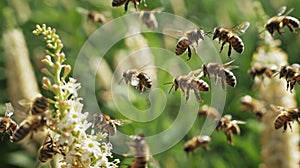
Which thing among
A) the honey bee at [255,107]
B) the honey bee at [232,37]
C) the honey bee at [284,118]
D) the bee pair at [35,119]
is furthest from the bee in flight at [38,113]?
the honey bee at [255,107]

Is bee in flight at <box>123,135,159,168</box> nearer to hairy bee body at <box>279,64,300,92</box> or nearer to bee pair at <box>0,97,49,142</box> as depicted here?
bee pair at <box>0,97,49,142</box>

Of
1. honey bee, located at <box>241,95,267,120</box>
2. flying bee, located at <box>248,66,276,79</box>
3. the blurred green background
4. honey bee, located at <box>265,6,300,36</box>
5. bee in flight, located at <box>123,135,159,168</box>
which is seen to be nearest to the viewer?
bee in flight, located at <box>123,135,159,168</box>

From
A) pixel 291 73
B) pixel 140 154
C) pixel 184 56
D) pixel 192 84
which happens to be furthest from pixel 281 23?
pixel 184 56

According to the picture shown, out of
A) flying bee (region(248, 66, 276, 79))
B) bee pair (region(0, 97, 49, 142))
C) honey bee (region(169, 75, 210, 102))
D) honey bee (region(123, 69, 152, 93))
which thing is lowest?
bee pair (region(0, 97, 49, 142))

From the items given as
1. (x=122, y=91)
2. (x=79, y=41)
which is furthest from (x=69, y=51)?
(x=122, y=91)

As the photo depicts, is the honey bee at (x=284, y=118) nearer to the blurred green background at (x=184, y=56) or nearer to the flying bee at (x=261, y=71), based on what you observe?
the flying bee at (x=261, y=71)

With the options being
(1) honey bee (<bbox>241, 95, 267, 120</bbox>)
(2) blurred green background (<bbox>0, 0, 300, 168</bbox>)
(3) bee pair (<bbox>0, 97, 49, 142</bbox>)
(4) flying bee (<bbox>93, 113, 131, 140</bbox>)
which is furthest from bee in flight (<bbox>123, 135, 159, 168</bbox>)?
(2) blurred green background (<bbox>0, 0, 300, 168</bbox>)
